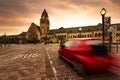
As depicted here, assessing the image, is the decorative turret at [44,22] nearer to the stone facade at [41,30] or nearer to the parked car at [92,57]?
the stone facade at [41,30]

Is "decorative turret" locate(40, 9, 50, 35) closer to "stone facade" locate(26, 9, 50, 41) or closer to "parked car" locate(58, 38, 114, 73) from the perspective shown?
"stone facade" locate(26, 9, 50, 41)

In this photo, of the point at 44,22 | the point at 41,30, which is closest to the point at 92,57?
the point at 44,22

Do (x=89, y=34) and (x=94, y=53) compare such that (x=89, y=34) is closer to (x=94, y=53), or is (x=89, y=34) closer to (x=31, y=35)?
(x=31, y=35)

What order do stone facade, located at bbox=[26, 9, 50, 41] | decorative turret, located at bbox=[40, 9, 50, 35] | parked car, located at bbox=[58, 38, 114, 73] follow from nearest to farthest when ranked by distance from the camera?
1. parked car, located at bbox=[58, 38, 114, 73]
2. decorative turret, located at bbox=[40, 9, 50, 35]
3. stone facade, located at bbox=[26, 9, 50, 41]

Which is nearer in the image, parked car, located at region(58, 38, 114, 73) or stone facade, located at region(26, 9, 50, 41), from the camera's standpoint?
parked car, located at region(58, 38, 114, 73)

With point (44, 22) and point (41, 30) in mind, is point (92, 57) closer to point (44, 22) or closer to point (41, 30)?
point (44, 22)

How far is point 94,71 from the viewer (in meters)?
6.57

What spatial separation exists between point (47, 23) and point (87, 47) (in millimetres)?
114347

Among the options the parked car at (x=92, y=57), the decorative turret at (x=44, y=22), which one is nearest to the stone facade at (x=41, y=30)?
the decorative turret at (x=44, y=22)

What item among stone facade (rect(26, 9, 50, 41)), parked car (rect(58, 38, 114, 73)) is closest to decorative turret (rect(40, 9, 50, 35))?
stone facade (rect(26, 9, 50, 41))

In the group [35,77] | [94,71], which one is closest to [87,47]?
[94,71]

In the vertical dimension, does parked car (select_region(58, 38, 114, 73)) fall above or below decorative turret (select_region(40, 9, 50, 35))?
below

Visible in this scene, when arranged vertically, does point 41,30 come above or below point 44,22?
below

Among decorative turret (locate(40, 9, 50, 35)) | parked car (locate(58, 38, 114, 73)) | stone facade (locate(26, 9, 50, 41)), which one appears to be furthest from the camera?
stone facade (locate(26, 9, 50, 41))
